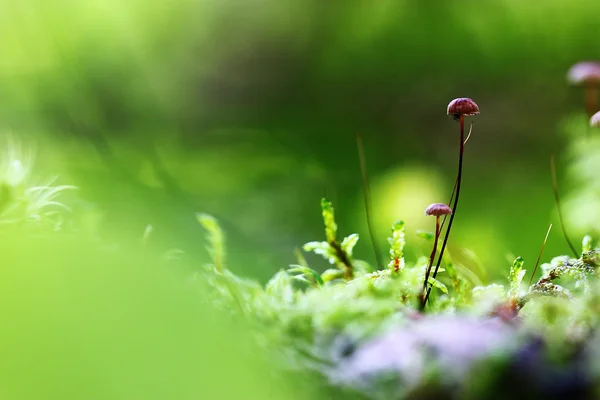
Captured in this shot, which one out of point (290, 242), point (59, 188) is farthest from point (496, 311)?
point (290, 242)

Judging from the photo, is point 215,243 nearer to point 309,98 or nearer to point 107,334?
point 107,334

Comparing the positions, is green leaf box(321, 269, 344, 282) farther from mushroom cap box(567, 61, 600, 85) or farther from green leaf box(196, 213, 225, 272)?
mushroom cap box(567, 61, 600, 85)

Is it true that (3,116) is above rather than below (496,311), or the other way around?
above

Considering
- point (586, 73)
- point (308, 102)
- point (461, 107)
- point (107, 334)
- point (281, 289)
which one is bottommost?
point (107, 334)

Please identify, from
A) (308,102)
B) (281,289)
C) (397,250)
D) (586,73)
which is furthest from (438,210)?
(308,102)

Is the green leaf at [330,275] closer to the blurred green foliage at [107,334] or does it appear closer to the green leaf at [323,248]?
the green leaf at [323,248]

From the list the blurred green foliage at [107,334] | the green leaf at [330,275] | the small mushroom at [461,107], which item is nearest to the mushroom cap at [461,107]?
the small mushroom at [461,107]

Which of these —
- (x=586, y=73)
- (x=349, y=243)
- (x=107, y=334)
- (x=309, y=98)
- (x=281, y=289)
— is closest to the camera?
(x=107, y=334)

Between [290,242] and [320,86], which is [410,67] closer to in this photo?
[320,86]
